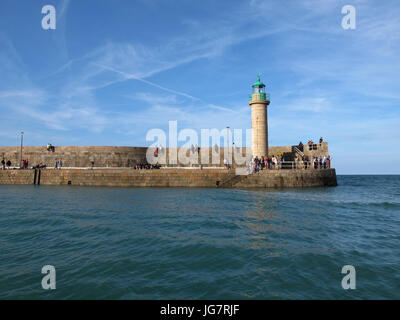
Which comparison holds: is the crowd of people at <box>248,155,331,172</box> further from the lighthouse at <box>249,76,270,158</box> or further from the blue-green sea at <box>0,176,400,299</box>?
the blue-green sea at <box>0,176,400,299</box>

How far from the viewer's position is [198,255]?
5016mm

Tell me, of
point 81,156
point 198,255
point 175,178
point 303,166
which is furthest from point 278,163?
point 81,156

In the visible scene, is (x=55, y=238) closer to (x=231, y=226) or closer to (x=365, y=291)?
(x=231, y=226)

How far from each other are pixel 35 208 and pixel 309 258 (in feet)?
36.4

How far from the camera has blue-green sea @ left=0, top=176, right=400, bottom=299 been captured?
3.62 m

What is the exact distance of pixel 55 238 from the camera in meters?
6.20

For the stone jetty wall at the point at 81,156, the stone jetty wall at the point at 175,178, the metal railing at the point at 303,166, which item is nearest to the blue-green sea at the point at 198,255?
the stone jetty wall at the point at 175,178

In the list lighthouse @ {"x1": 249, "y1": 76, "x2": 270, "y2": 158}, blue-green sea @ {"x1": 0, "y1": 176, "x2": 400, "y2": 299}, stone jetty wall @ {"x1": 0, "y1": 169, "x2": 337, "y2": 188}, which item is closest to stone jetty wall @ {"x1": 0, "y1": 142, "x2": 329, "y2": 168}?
stone jetty wall @ {"x1": 0, "y1": 169, "x2": 337, "y2": 188}

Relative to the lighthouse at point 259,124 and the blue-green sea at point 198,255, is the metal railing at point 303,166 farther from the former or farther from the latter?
the blue-green sea at point 198,255

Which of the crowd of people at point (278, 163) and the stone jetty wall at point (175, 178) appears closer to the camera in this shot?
the stone jetty wall at point (175, 178)

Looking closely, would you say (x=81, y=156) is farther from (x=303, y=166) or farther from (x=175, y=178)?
(x=303, y=166)

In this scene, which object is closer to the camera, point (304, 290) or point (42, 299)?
point (42, 299)

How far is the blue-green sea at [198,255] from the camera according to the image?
3.62m
